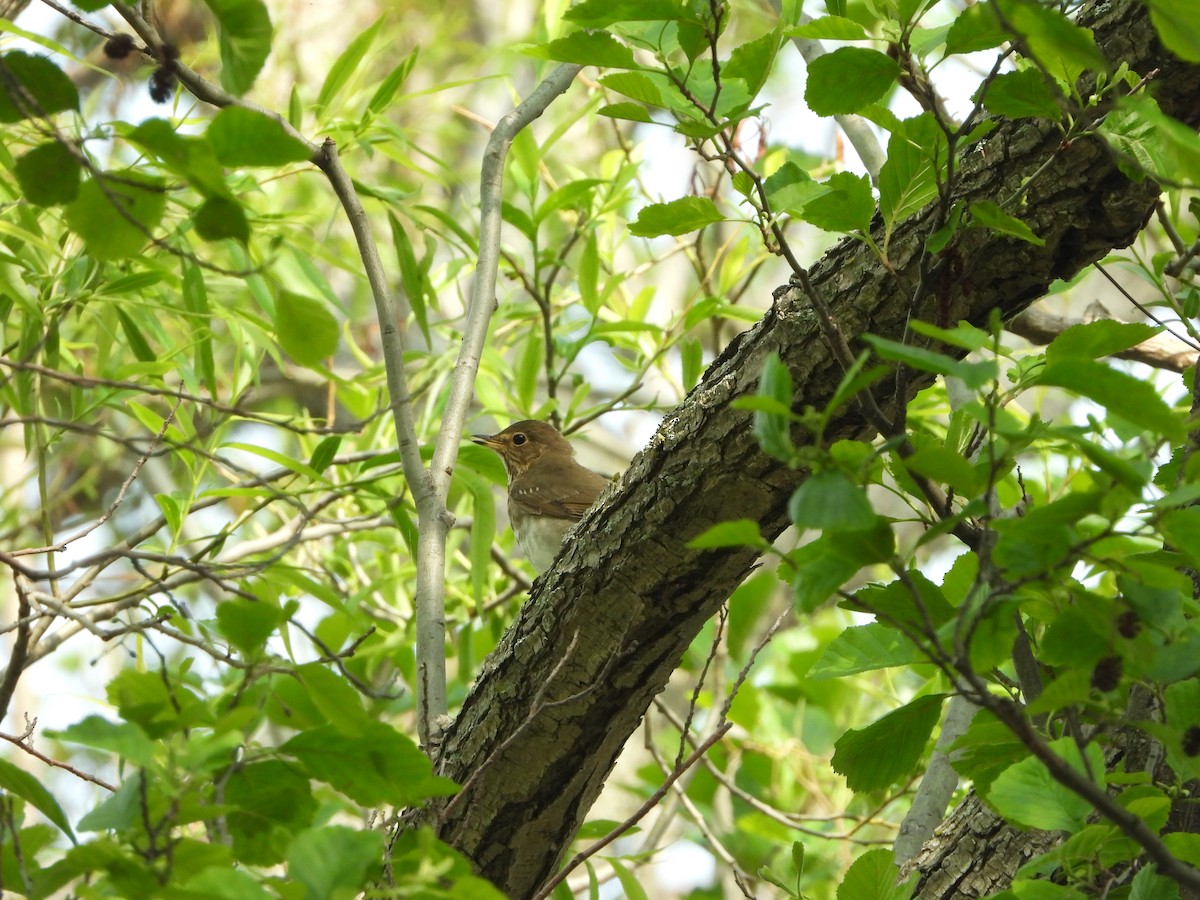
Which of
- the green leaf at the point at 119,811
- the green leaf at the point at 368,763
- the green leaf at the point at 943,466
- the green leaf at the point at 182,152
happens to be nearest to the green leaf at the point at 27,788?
the green leaf at the point at 119,811

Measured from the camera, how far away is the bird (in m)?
5.57


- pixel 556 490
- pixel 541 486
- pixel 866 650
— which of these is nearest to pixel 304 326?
pixel 866 650

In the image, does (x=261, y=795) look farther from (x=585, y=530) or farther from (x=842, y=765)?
(x=585, y=530)

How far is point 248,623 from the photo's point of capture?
1.52 meters

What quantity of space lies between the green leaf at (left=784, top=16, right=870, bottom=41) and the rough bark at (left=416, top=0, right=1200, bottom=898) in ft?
1.33

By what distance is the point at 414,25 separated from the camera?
10.2 metres

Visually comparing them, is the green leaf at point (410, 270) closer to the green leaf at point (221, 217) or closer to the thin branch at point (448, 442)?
the thin branch at point (448, 442)

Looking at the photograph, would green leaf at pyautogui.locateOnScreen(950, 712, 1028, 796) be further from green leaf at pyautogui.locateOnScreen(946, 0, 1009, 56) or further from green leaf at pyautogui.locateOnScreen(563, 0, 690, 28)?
green leaf at pyautogui.locateOnScreen(563, 0, 690, 28)

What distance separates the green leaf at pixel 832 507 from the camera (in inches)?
48.4

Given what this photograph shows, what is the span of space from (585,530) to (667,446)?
0.30m

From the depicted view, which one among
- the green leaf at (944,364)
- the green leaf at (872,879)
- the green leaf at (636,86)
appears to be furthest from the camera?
the green leaf at (872,879)

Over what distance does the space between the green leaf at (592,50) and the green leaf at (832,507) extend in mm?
827

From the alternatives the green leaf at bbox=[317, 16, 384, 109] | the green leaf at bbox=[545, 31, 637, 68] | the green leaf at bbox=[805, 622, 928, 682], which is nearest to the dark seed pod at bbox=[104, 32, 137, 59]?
the green leaf at bbox=[545, 31, 637, 68]

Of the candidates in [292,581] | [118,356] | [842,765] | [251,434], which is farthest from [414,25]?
[842,765]
